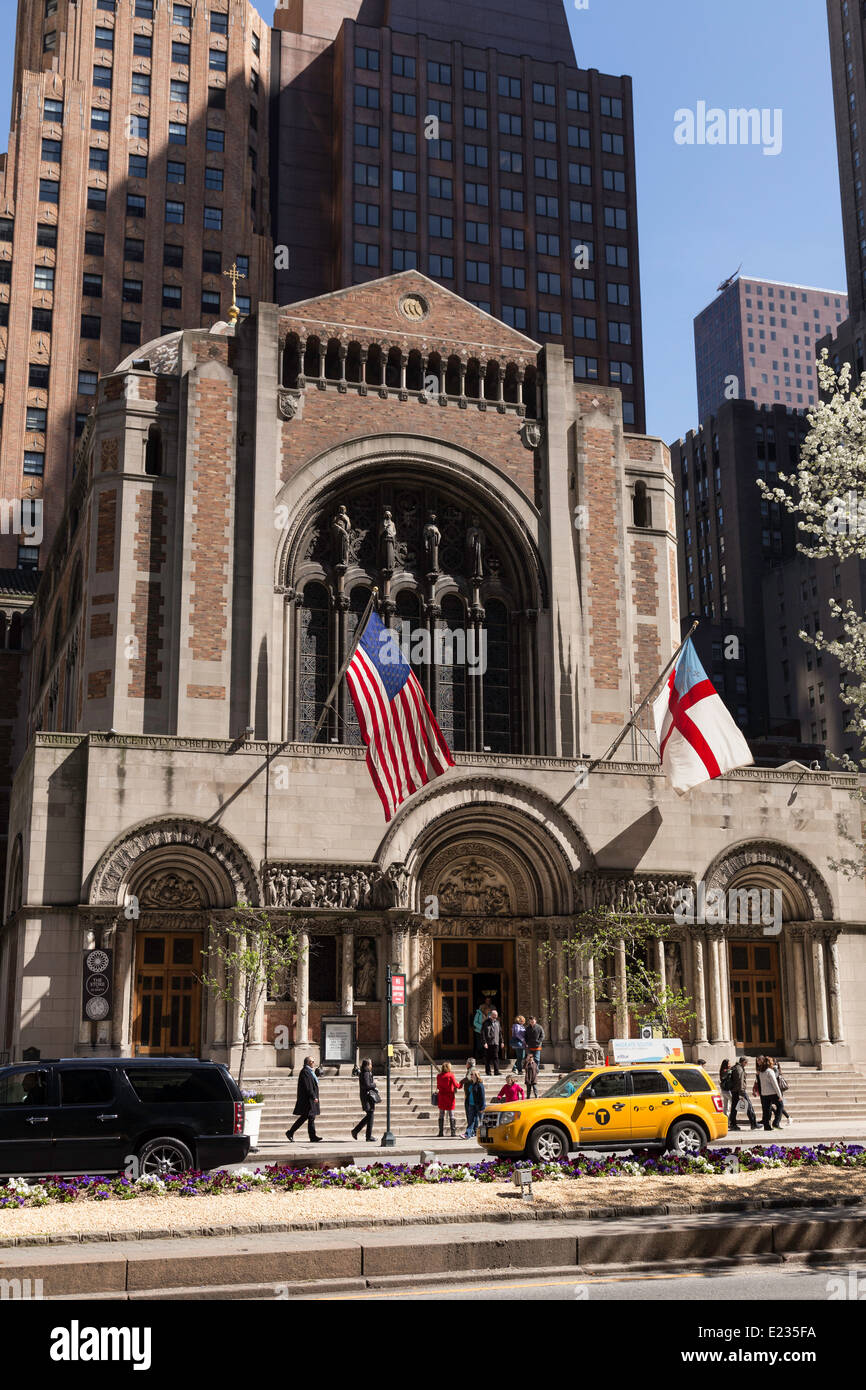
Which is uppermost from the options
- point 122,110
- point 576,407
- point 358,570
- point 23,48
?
point 23,48

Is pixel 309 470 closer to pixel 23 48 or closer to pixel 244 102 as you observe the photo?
pixel 244 102

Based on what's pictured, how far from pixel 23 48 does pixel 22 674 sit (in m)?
52.8

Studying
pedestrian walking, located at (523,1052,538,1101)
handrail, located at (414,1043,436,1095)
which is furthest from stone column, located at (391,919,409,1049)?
pedestrian walking, located at (523,1052,538,1101)

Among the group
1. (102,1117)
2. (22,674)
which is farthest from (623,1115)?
(22,674)

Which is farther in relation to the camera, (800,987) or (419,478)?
(419,478)

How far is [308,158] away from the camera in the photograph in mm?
104625

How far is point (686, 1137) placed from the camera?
2484 centimetres

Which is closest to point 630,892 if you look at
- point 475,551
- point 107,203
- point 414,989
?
point 414,989

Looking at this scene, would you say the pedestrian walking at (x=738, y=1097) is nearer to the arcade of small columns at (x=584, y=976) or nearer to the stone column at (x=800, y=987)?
the arcade of small columns at (x=584, y=976)

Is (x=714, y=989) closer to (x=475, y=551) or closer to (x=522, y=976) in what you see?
(x=522, y=976)

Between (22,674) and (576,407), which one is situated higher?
(576,407)

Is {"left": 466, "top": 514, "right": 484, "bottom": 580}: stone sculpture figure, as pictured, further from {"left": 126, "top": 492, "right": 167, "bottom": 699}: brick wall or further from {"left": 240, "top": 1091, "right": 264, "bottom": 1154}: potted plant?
{"left": 240, "top": 1091, "right": 264, "bottom": 1154}: potted plant

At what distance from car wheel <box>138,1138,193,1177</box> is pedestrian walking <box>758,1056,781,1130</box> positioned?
15.6 metres

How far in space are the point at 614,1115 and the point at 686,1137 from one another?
4.66ft
